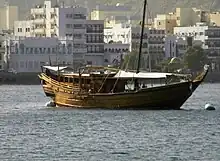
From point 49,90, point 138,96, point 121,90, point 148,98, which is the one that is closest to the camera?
point 138,96

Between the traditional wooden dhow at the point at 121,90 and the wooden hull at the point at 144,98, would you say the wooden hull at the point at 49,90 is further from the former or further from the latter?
the wooden hull at the point at 144,98

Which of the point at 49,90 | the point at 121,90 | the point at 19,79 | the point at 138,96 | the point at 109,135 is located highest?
the point at 121,90

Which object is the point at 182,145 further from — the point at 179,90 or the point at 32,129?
the point at 179,90

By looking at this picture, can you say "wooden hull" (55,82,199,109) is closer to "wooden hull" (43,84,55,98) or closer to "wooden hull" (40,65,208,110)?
"wooden hull" (40,65,208,110)

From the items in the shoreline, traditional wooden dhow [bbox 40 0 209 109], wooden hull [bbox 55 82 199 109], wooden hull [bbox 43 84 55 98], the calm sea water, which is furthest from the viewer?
the shoreline

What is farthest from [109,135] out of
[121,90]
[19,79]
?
[19,79]

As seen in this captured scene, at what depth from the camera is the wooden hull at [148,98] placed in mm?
81500

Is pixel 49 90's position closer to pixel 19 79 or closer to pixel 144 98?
pixel 144 98

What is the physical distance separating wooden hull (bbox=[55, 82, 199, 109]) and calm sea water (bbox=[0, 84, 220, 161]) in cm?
109

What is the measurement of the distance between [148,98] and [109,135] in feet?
62.0

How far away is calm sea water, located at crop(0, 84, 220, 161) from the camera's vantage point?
177ft

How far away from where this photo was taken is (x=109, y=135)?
6316 centimetres

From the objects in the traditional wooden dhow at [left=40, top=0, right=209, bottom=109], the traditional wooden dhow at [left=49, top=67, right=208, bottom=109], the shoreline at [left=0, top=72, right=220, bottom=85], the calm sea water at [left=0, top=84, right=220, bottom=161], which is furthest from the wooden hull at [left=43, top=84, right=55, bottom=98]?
the shoreline at [left=0, top=72, right=220, bottom=85]

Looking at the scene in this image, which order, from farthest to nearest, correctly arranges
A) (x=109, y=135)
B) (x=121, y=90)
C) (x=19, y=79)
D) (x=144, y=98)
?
(x=19, y=79), (x=121, y=90), (x=144, y=98), (x=109, y=135)
